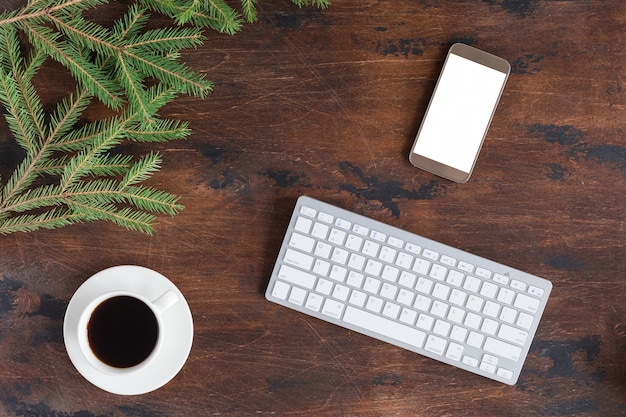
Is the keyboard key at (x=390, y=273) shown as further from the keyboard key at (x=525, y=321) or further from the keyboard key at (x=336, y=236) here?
the keyboard key at (x=525, y=321)

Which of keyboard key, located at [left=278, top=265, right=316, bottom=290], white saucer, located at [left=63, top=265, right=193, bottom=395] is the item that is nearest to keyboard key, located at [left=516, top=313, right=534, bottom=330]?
keyboard key, located at [left=278, top=265, right=316, bottom=290]

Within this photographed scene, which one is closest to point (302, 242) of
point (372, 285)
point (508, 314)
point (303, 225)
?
point (303, 225)

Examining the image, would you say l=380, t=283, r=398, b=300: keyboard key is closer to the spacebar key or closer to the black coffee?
the spacebar key

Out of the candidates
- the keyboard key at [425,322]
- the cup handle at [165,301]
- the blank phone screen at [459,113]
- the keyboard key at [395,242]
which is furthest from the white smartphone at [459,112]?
the cup handle at [165,301]

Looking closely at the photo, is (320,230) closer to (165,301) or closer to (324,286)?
(324,286)

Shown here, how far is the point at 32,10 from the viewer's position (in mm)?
785

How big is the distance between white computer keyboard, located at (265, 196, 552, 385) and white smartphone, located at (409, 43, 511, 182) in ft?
0.41

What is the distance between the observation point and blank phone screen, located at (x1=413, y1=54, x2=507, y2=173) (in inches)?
→ 35.5

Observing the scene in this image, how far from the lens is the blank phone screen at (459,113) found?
0.90m

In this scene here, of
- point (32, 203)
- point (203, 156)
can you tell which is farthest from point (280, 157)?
point (32, 203)

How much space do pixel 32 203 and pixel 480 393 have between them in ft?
2.45

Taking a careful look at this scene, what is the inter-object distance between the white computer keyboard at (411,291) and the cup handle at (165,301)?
→ 0.15 m

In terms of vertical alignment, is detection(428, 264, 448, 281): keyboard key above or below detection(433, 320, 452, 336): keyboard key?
above

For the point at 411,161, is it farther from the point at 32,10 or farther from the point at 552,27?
the point at 32,10
